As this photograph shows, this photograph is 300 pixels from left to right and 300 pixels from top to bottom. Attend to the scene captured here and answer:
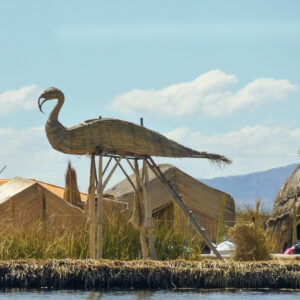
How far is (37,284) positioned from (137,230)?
10.7ft

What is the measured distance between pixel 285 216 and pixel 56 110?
8561 millimetres

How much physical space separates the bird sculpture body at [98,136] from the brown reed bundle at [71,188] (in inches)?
187

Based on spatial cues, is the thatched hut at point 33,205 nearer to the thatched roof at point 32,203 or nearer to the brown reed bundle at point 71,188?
the thatched roof at point 32,203

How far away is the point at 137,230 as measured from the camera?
19.3 metres

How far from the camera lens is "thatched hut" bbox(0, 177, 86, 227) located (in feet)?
67.6

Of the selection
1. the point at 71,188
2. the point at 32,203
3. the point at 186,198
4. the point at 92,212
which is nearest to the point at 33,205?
the point at 32,203

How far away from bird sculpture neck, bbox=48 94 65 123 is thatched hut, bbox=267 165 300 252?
26.7ft

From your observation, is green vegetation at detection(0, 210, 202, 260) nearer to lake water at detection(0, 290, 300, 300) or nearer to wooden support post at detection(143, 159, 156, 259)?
wooden support post at detection(143, 159, 156, 259)

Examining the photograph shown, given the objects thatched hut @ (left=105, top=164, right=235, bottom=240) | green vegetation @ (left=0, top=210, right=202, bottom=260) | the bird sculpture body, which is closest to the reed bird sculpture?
the bird sculpture body

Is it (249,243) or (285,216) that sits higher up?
(285,216)

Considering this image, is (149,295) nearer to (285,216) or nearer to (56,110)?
(56,110)

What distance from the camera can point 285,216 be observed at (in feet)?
79.9

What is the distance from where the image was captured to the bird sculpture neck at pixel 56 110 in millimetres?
17739

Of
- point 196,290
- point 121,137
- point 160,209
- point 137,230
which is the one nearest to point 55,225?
point 137,230
